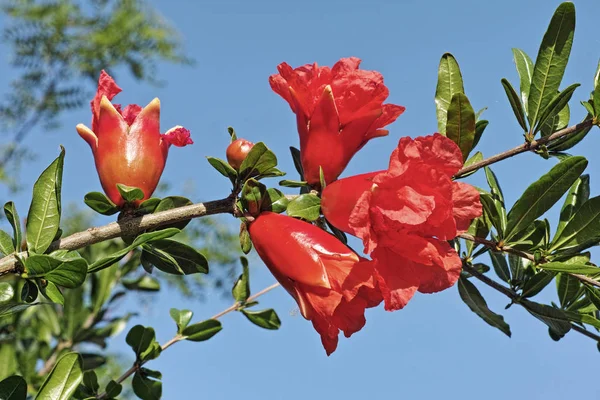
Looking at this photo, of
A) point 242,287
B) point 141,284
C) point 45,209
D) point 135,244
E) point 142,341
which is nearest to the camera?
point 135,244

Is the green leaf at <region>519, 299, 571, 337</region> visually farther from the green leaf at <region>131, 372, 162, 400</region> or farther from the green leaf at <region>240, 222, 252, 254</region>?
the green leaf at <region>131, 372, 162, 400</region>

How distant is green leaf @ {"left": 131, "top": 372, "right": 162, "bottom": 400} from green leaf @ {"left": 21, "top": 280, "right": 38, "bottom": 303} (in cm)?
49

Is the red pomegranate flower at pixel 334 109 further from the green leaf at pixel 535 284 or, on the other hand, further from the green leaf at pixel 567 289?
the green leaf at pixel 567 289

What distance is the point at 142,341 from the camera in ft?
4.65

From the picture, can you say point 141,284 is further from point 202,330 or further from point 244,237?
point 244,237

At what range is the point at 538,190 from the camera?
3.64 ft

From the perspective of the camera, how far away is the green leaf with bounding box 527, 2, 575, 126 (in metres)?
1.13

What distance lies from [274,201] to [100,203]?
0.27m

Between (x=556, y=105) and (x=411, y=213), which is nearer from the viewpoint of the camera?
(x=411, y=213)

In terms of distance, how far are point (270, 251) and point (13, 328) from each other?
137 centimetres

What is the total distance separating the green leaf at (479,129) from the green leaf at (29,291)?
Answer: 0.76 m

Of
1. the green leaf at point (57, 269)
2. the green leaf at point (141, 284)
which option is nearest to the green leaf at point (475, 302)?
the green leaf at point (57, 269)

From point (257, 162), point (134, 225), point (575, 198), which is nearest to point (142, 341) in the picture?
point (134, 225)

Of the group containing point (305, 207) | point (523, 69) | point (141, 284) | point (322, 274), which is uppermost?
point (523, 69)
